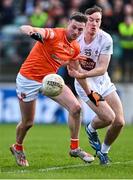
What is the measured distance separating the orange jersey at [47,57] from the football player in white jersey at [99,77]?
368 millimetres

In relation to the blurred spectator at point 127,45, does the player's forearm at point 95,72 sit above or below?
above

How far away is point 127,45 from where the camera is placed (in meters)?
24.0

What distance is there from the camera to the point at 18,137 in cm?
1295

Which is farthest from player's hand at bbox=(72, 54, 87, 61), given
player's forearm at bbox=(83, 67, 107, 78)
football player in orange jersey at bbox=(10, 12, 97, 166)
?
player's forearm at bbox=(83, 67, 107, 78)

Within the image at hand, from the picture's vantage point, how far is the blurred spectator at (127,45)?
23.8m

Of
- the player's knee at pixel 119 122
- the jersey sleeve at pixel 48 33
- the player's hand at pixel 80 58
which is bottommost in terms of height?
the player's knee at pixel 119 122

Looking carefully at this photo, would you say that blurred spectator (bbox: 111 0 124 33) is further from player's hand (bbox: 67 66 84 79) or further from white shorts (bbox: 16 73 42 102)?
white shorts (bbox: 16 73 42 102)

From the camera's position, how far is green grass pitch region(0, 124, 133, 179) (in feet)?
37.4

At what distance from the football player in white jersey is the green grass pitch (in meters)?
0.63

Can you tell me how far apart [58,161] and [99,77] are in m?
1.67

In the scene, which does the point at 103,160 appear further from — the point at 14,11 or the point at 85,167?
the point at 14,11

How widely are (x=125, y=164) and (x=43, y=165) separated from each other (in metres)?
1.41

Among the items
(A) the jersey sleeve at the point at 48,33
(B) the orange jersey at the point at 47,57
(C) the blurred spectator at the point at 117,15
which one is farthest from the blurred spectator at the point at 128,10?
(A) the jersey sleeve at the point at 48,33

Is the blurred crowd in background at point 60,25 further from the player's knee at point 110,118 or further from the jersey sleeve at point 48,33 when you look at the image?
the jersey sleeve at point 48,33
